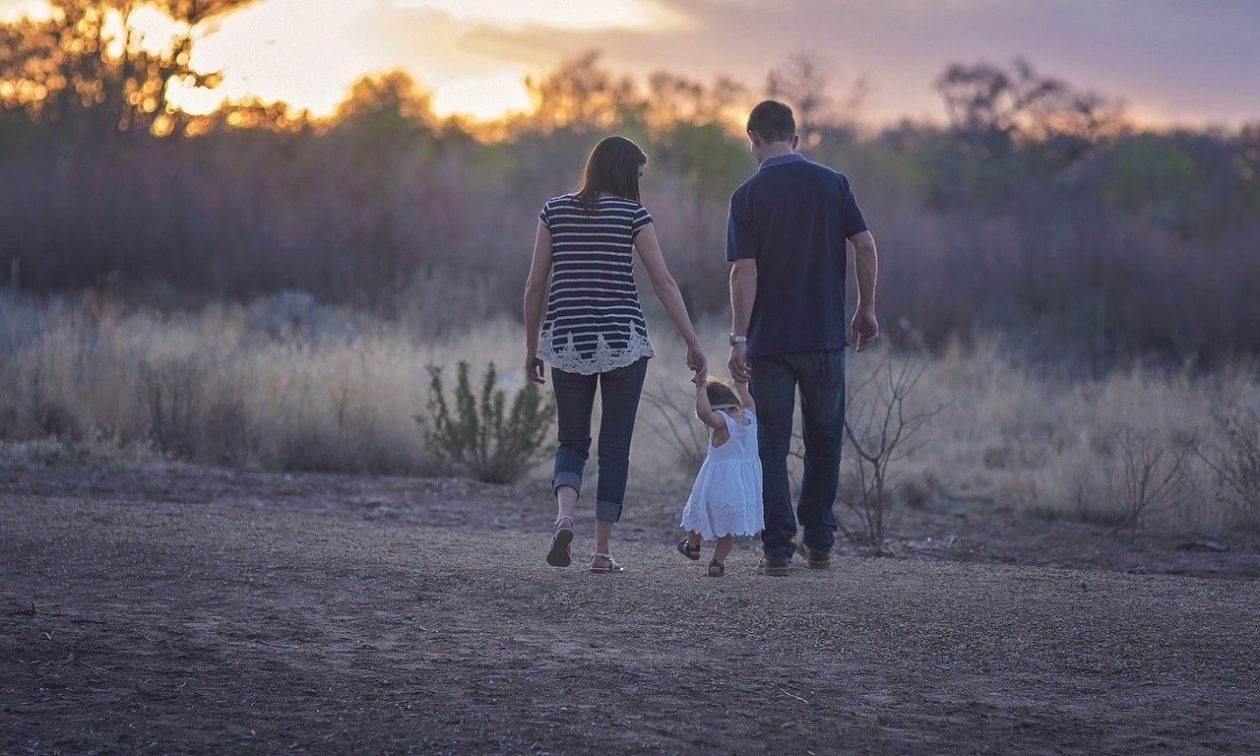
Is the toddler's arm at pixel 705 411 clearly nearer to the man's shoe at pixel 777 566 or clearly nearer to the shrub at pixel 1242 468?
the man's shoe at pixel 777 566

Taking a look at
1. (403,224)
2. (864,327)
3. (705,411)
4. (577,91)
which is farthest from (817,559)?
(577,91)

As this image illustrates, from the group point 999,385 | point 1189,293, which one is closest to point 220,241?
point 999,385

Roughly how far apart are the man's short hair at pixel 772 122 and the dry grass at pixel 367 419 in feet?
12.5

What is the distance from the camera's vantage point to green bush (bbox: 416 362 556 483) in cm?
1058

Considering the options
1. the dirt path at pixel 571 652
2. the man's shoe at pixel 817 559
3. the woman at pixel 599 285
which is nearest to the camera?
the dirt path at pixel 571 652

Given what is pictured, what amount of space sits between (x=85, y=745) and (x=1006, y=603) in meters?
3.51

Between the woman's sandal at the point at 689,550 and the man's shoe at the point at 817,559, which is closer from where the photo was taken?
the woman's sandal at the point at 689,550

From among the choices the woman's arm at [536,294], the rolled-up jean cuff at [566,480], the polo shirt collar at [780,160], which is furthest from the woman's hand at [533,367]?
the polo shirt collar at [780,160]

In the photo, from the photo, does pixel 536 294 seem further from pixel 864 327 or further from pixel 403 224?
pixel 403 224

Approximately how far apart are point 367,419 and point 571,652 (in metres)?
6.77

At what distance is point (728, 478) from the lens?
6.34m

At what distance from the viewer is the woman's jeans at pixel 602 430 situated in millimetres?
6219

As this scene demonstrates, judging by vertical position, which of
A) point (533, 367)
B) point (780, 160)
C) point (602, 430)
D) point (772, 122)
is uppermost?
point (772, 122)

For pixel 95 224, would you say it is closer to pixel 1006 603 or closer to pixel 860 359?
pixel 860 359
